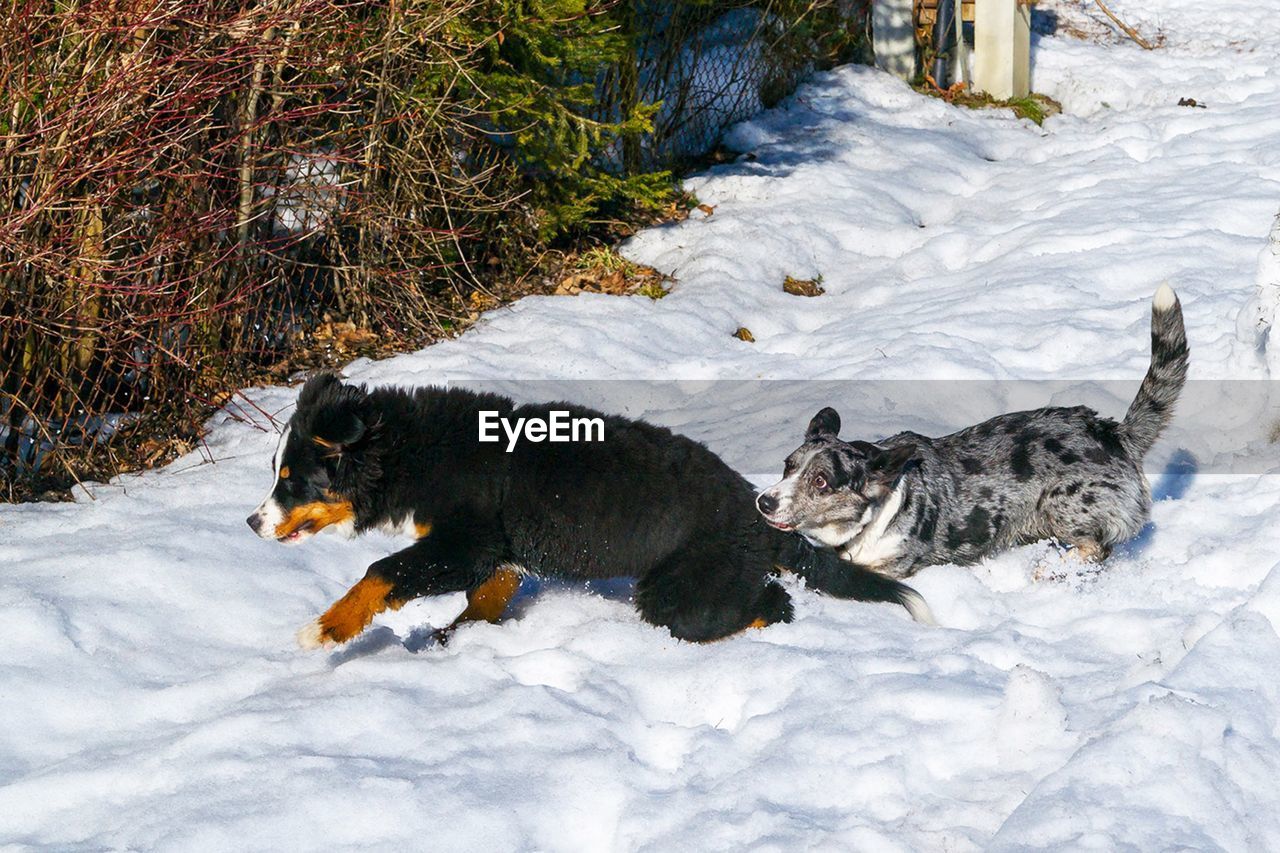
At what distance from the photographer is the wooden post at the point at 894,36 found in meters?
13.3

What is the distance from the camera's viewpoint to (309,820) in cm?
342

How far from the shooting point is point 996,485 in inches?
218

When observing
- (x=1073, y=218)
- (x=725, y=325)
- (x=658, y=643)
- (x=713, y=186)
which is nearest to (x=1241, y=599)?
(x=658, y=643)

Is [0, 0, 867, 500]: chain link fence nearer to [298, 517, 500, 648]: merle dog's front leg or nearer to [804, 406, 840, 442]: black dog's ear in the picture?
[298, 517, 500, 648]: merle dog's front leg

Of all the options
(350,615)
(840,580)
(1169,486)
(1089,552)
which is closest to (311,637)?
(350,615)

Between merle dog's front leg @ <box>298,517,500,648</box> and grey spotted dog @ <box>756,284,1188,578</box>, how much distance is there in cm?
144

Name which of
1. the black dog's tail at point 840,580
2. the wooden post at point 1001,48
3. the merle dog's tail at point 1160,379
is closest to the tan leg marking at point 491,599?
the black dog's tail at point 840,580

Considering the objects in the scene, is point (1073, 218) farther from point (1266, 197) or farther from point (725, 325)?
point (725, 325)

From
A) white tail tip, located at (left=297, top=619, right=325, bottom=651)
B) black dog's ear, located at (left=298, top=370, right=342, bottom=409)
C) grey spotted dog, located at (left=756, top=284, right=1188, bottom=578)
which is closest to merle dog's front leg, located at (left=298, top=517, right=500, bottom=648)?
white tail tip, located at (left=297, top=619, right=325, bottom=651)

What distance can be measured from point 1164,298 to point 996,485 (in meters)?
1.04

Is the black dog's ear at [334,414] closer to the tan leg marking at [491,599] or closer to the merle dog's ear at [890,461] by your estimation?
the tan leg marking at [491,599]

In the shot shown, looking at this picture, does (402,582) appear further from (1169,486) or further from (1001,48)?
(1001,48)

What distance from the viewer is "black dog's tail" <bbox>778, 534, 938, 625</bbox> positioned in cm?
471

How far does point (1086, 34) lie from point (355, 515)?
13094 millimetres
